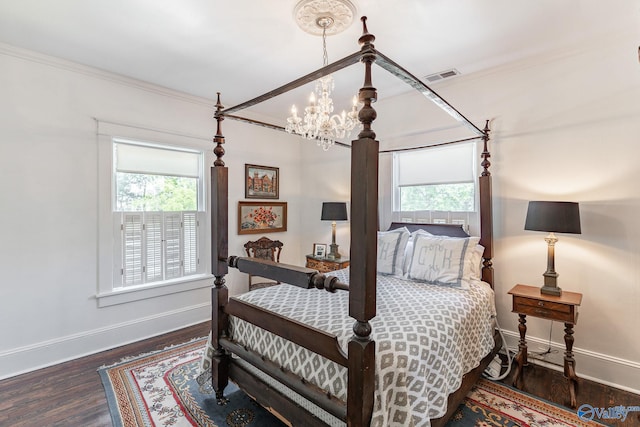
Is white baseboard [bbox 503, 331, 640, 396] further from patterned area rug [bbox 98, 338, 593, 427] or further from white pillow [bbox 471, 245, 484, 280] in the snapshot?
white pillow [bbox 471, 245, 484, 280]

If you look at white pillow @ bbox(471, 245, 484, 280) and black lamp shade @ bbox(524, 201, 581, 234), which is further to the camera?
white pillow @ bbox(471, 245, 484, 280)

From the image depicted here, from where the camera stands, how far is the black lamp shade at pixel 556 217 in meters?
2.25

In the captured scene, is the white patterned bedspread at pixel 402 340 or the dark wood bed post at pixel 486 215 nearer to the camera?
the white patterned bedspread at pixel 402 340

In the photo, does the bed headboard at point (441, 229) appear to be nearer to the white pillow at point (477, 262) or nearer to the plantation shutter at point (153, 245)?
the white pillow at point (477, 262)

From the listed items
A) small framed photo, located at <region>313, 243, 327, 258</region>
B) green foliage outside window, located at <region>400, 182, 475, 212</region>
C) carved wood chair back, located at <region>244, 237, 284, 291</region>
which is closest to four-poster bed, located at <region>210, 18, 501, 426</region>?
green foliage outside window, located at <region>400, 182, 475, 212</region>

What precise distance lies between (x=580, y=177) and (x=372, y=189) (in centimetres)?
237

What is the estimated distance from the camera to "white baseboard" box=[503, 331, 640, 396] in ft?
7.66

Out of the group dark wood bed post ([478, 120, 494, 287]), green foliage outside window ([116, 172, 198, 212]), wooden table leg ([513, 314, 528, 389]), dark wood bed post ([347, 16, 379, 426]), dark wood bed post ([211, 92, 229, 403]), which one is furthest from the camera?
green foliage outside window ([116, 172, 198, 212])

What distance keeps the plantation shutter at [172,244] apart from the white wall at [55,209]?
336mm

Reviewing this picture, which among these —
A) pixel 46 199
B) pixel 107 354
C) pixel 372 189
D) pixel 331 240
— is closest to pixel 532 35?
pixel 372 189

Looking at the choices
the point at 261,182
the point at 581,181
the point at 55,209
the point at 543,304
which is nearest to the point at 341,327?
the point at 543,304

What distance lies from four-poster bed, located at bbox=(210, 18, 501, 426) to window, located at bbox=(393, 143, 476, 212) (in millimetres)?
732

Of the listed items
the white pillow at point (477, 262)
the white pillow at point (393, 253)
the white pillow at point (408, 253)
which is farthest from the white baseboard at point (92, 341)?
the white pillow at point (477, 262)

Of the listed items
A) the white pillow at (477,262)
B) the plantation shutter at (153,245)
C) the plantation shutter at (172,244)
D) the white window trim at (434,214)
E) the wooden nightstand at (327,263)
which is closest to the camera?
the white pillow at (477,262)
